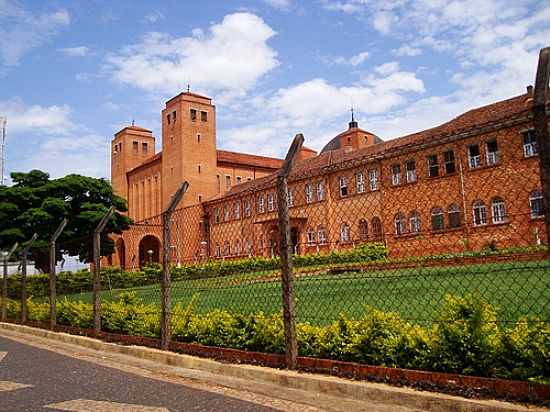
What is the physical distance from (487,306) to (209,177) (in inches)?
2068

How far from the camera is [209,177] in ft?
184

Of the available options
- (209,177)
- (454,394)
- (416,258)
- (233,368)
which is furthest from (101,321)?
(209,177)

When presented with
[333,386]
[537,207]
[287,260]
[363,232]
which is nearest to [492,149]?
[363,232]

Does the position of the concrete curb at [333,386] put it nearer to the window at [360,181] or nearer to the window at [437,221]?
the window at [437,221]

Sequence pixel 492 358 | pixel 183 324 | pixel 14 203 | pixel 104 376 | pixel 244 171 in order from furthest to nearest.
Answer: pixel 244 171
pixel 14 203
pixel 183 324
pixel 104 376
pixel 492 358

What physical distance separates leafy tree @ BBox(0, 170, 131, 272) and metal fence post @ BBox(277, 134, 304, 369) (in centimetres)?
2983

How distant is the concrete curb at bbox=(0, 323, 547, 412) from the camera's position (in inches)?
145

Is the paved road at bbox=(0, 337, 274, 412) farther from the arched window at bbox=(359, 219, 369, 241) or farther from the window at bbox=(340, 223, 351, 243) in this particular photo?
the window at bbox=(340, 223, 351, 243)

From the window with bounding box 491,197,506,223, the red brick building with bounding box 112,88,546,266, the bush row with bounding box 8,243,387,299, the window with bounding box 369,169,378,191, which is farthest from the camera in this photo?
the window with bounding box 369,169,378,191

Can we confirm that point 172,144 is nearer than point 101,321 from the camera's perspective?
No

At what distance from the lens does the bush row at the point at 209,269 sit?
294 inches

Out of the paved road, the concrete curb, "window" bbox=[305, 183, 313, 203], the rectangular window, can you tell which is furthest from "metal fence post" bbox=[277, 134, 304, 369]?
"window" bbox=[305, 183, 313, 203]

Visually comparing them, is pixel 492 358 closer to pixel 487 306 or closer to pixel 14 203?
pixel 487 306

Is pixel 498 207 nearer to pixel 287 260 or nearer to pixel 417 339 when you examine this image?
pixel 287 260
